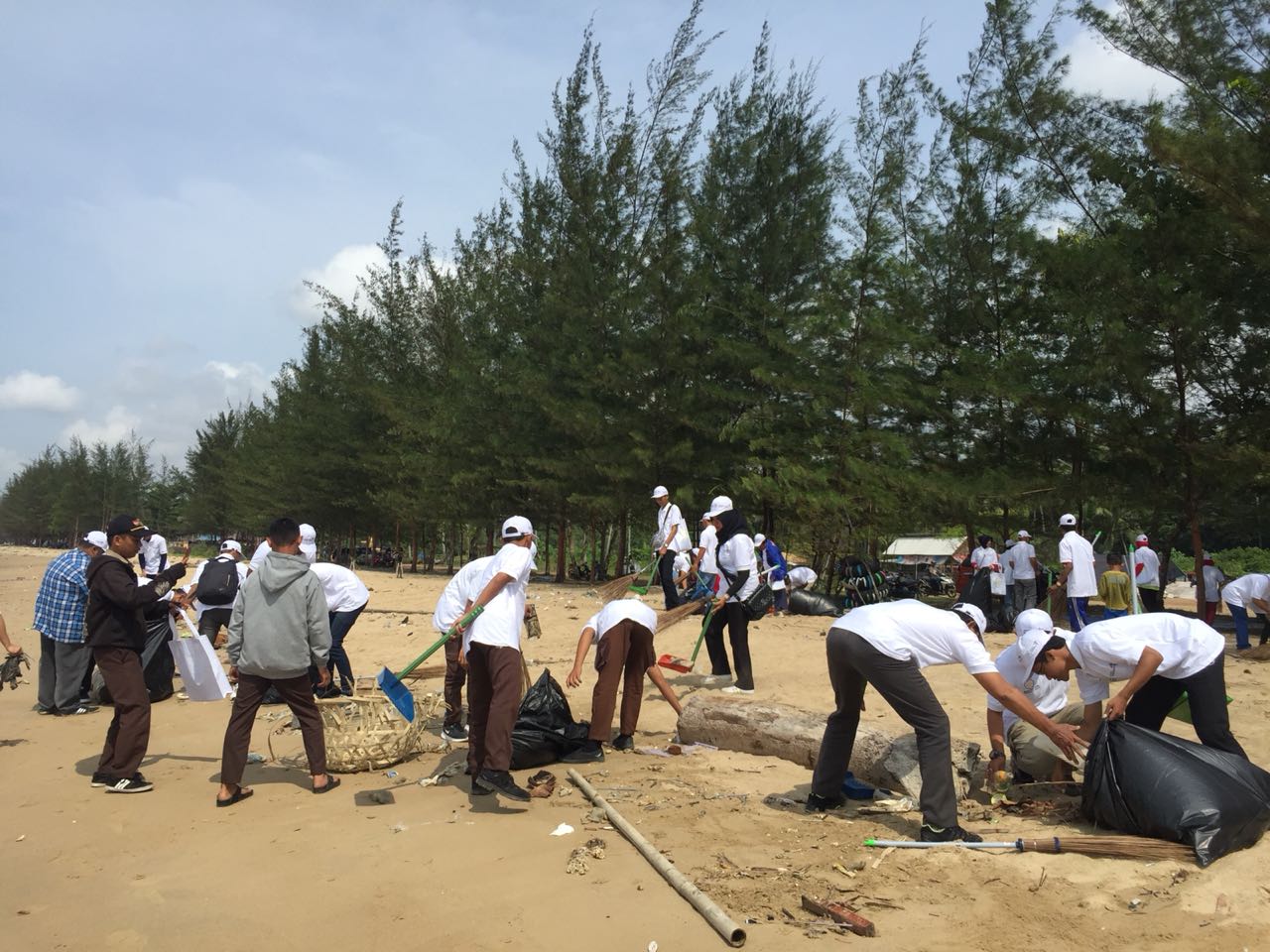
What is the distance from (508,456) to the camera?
22.6 metres

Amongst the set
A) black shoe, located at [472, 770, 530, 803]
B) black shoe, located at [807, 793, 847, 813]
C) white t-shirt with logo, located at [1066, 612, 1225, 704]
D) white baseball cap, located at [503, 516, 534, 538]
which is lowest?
black shoe, located at [807, 793, 847, 813]

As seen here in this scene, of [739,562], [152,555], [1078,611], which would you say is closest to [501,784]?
[739,562]

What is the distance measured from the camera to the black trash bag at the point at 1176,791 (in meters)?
4.48

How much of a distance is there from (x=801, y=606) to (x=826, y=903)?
11.0 metres

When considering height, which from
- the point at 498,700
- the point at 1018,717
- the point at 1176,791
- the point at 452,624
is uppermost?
the point at 452,624

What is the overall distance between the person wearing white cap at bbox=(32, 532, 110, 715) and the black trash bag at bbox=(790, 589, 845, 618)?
31.5ft

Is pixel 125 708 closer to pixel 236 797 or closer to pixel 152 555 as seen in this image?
pixel 236 797

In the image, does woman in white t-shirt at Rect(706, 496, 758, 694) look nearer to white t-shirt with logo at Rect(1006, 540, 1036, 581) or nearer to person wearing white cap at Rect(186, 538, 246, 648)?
person wearing white cap at Rect(186, 538, 246, 648)

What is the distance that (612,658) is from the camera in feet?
22.6

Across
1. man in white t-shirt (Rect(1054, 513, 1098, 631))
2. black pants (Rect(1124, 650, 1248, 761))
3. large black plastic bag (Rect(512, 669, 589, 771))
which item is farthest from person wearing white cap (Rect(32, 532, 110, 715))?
man in white t-shirt (Rect(1054, 513, 1098, 631))

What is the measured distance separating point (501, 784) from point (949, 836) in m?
2.51

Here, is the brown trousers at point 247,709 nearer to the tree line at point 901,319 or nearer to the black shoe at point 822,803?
the black shoe at point 822,803

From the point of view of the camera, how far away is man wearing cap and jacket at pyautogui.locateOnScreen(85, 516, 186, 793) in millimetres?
6078

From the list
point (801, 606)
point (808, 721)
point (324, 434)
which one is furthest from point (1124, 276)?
point (324, 434)
